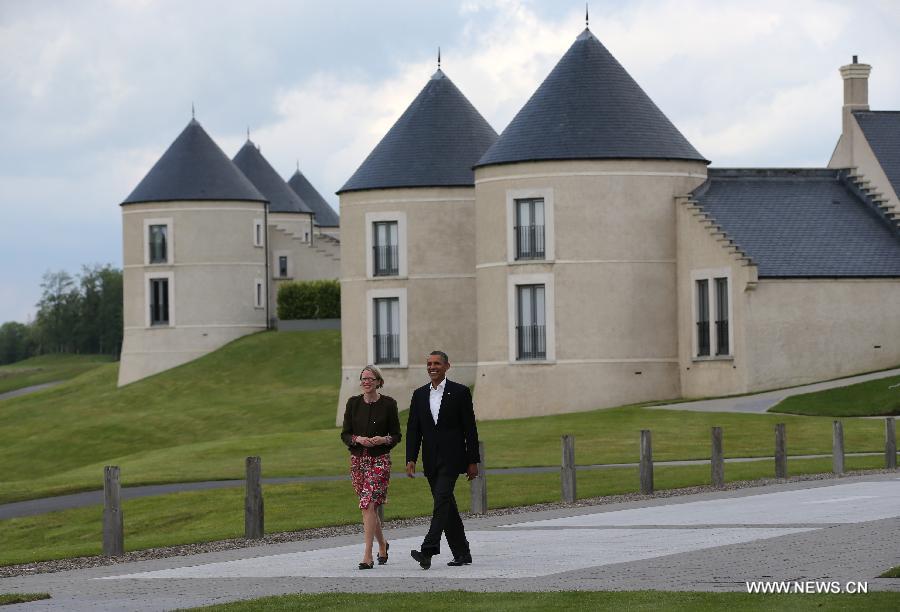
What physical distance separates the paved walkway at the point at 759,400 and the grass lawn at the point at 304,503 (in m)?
13.6

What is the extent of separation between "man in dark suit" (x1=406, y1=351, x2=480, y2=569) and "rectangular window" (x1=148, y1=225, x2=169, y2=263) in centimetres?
6255

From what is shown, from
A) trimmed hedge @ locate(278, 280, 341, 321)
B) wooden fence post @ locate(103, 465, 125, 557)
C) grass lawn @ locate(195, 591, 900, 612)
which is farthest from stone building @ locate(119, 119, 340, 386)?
grass lawn @ locate(195, 591, 900, 612)

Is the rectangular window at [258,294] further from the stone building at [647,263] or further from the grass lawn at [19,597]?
the grass lawn at [19,597]

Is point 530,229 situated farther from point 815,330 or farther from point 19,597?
point 19,597

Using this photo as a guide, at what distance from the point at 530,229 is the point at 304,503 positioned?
2614cm

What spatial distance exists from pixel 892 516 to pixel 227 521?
480 inches

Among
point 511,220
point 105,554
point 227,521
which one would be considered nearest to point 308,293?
point 511,220

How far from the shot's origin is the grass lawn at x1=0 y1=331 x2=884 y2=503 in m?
41.6

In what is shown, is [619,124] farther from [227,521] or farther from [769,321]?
[227,521]

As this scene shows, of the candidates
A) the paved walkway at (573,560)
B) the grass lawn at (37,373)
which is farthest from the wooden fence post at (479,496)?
the grass lawn at (37,373)

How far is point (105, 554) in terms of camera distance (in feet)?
75.2

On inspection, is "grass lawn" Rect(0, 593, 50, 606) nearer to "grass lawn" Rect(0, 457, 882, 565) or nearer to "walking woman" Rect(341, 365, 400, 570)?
"walking woman" Rect(341, 365, 400, 570)

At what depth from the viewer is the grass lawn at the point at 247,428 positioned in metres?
41.6

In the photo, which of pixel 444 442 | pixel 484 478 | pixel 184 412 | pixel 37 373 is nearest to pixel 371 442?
pixel 444 442
